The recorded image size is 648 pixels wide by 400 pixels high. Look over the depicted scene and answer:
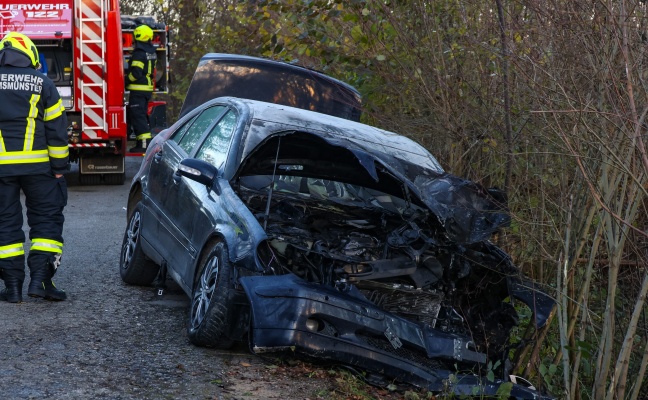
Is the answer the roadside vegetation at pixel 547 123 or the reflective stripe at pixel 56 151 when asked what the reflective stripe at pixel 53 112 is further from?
the roadside vegetation at pixel 547 123

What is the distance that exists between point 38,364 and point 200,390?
3.21 ft

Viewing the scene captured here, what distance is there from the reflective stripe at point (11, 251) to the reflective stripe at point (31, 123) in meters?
0.71

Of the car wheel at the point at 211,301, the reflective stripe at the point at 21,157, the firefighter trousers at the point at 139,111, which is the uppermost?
the reflective stripe at the point at 21,157

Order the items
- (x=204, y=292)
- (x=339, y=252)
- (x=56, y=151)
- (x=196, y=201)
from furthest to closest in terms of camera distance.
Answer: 1. (x=56, y=151)
2. (x=196, y=201)
3. (x=204, y=292)
4. (x=339, y=252)

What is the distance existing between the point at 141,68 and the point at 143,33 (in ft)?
1.81

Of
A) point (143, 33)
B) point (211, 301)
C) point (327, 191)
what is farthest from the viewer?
point (143, 33)

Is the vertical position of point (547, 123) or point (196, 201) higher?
point (547, 123)

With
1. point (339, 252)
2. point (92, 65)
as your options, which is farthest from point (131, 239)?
point (92, 65)

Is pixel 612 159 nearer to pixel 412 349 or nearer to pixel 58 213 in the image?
pixel 412 349

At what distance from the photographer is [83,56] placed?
14742 millimetres

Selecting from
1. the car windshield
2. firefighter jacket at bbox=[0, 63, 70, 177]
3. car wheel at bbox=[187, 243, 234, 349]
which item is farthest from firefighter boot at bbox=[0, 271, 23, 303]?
the car windshield

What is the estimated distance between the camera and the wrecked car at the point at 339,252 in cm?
556

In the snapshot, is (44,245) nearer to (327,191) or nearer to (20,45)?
(20,45)

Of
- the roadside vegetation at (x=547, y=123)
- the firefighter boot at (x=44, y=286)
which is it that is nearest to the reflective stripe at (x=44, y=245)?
the firefighter boot at (x=44, y=286)
